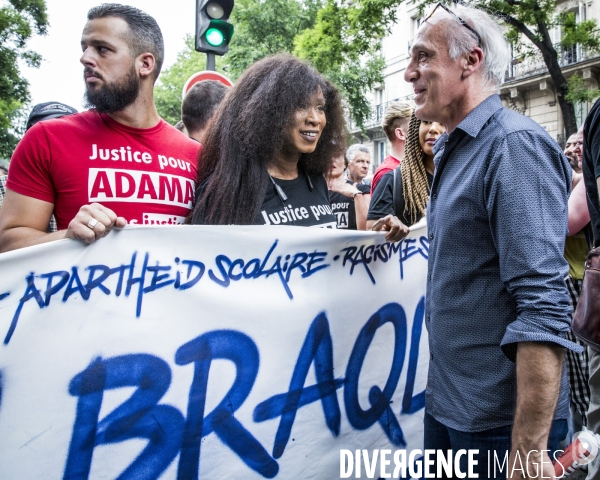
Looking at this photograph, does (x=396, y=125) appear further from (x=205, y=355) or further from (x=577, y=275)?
(x=205, y=355)

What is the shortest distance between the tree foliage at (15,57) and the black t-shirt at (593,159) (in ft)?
69.6

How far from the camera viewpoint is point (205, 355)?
6.19ft

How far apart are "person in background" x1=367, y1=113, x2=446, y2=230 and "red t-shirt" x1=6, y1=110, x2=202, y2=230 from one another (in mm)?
1194

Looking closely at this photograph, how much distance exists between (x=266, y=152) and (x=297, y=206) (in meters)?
0.25

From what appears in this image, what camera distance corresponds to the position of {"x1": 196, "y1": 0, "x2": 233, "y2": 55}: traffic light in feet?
17.0

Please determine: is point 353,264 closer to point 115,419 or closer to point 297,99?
point 297,99

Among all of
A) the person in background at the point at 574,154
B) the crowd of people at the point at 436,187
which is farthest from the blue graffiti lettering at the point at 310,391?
the person in background at the point at 574,154

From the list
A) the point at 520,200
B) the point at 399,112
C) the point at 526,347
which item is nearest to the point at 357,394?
the point at 526,347

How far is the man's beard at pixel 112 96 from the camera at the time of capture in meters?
2.14

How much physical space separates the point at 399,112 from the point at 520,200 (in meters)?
2.57

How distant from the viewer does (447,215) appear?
158 centimetres

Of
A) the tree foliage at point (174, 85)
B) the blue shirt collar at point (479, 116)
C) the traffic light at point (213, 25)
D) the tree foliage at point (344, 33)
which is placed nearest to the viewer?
the blue shirt collar at point (479, 116)

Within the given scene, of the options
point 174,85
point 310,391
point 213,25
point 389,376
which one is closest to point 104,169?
point 310,391

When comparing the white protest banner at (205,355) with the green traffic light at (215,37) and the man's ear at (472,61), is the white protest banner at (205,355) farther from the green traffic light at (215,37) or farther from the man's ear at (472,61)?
the green traffic light at (215,37)
